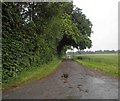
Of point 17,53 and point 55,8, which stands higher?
point 55,8

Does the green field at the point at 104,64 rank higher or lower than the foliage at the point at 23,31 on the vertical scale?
lower

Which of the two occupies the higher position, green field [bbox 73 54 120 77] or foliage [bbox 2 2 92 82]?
foliage [bbox 2 2 92 82]

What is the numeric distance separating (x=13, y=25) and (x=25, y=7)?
5.43 meters

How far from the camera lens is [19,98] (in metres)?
11.2

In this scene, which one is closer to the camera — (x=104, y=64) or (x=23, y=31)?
(x=23, y=31)

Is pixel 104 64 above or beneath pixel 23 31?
beneath

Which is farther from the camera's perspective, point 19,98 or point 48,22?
point 48,22

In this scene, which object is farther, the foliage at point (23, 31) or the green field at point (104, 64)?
the green field at point (104, 64)

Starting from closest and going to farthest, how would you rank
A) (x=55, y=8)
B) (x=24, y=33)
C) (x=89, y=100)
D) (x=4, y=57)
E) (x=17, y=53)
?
(x=89, y=100) < (x=4, y=57) < (x=17, y=53) < (x=24, y=33) < (x=55, y=8)

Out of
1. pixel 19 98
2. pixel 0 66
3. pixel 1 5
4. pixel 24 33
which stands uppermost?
pixel 1 5

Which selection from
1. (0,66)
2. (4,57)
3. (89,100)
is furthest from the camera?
(4,57)

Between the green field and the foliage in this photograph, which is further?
the green field

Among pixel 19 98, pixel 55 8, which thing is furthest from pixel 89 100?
pixel 55 8

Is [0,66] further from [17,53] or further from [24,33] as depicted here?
[24,33]
